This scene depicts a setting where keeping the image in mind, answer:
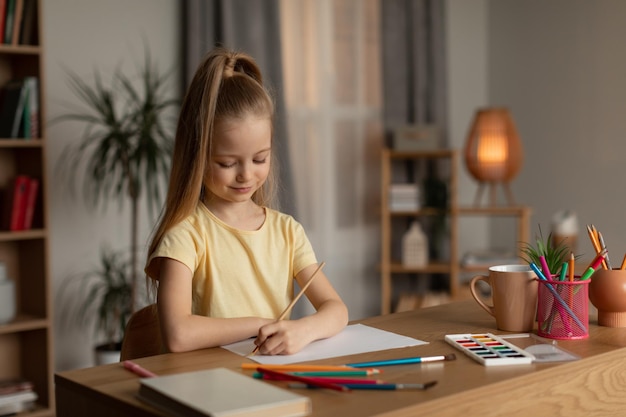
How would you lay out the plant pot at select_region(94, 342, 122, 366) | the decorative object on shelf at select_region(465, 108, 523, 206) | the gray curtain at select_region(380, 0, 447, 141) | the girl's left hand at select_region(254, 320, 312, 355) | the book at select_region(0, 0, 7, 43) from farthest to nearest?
the gray curtain at select_region(380, 0, 447, 141), the decorative object on shelf at select_region(465, 108, 523, 206), the plant pot at select_region(94, 342, 122, 366), the book at select_region(0, 0, 7, 43), the girl's left hand at select_region(254, 320, 312, 355)

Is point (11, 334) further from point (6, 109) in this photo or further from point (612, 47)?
point (612, 47)

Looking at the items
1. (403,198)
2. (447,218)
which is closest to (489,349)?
(403,198)

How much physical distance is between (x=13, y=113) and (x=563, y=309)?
93.6 inches

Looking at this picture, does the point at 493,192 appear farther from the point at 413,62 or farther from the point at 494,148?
the point at 413,62

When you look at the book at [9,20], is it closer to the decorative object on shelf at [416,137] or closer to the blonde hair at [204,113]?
the blonde hair at [204,113]

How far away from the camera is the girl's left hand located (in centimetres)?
126

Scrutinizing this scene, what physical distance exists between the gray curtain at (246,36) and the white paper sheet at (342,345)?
2395 millimetres

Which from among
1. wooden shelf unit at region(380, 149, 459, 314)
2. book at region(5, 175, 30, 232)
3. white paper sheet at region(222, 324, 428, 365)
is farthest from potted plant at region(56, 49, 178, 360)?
white paper sheet at region(222, 324, 428, 365)

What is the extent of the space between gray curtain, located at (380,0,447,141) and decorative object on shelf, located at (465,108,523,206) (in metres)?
0.38

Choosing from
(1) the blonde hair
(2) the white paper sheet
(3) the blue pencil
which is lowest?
(2) the white paper sheet

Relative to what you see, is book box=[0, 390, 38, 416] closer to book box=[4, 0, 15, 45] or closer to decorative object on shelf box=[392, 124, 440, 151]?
book box=[4, 0, 15, 45]

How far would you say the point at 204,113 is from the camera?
153 centimetres

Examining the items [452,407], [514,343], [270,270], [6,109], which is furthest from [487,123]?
[452,407]

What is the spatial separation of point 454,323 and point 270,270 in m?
0.40
